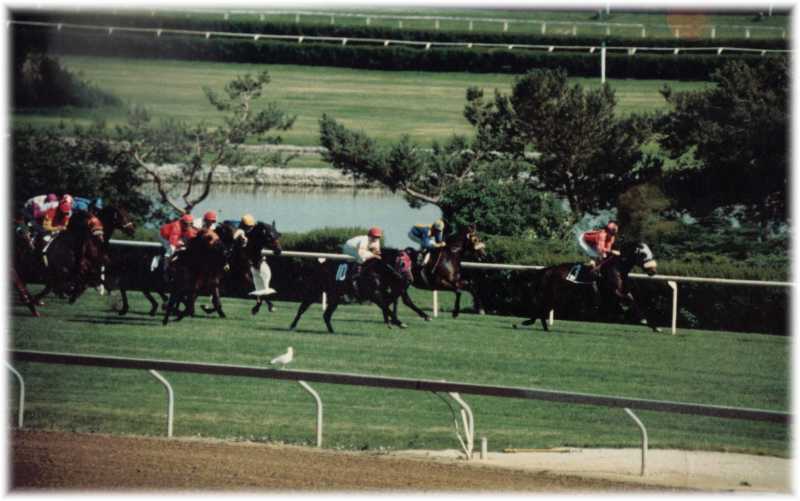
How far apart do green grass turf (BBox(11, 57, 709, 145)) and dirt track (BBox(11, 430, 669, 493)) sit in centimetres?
404

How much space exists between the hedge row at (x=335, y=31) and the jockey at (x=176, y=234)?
5.44 feet

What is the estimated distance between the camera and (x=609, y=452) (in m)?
8.52

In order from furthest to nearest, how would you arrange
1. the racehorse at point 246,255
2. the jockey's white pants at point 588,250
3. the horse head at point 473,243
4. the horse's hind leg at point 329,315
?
the horse's hind leg at point 329,315
the horse head at point 473,243
the racehorse at point 246,255
the jockey's white pants at point 588,250

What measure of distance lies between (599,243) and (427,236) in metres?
1.44

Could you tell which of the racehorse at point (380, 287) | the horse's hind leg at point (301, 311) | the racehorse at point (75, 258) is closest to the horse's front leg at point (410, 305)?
the racehorse at point (380, 287)

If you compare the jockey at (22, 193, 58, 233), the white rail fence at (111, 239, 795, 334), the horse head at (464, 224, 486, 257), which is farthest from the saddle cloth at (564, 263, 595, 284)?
the jockey at (22, 193, 58, 233)

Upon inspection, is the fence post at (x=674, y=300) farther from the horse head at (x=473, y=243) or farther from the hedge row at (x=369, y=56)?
the hedge row at (x=369, y=56)

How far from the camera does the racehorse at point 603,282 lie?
1030 cm

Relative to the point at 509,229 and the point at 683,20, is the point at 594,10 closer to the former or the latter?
the point at 683,20

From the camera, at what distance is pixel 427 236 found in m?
11.2

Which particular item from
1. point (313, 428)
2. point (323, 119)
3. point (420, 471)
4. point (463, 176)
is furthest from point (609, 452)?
point (323, 119)

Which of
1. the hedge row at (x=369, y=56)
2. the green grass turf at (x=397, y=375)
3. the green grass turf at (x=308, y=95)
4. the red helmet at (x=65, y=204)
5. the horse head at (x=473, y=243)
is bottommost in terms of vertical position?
the green grass turf at (x=397, y=375)

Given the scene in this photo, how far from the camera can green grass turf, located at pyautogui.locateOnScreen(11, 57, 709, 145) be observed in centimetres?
1168

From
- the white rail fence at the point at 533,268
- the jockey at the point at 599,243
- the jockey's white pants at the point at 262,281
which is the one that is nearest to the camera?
the white rail fence at the point at 533,268
